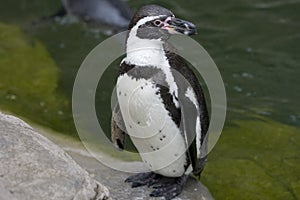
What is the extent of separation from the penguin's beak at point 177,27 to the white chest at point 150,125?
240 millimetres

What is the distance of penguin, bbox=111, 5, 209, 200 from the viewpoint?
3.16 m

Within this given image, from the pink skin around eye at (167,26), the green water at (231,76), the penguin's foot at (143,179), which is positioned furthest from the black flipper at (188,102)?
the green water at (231,76)

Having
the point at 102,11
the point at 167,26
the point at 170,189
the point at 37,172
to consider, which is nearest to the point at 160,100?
the point at 167,26

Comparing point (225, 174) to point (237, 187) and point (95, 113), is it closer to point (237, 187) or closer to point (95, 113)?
point (237, 187)

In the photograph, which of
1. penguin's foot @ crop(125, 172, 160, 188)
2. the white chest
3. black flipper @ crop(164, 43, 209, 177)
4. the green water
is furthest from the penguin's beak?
the green water

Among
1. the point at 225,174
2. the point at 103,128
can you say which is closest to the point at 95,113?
the point at 103,128

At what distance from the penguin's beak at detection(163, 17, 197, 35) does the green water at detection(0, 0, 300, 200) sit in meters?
1.11

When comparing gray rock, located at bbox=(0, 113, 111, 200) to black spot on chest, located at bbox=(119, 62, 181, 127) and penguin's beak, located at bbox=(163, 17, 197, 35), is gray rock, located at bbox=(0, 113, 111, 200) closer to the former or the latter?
black spot on chest, located at bbox=(119, 62, 181, 127)

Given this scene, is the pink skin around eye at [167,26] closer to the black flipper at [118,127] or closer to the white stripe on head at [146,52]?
the white stripe on head at [146,52]

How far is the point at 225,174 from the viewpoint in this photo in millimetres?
4098

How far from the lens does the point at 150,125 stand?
10.7 ft

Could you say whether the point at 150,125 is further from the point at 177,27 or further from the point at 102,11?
the point at 102,11

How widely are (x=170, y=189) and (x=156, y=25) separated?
84 centimetres

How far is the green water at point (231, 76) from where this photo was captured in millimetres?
4160
